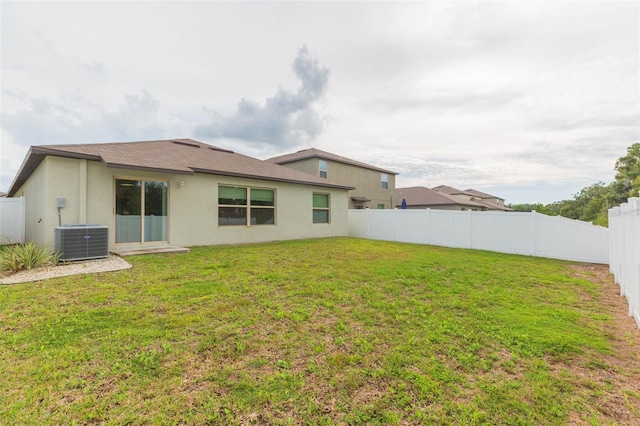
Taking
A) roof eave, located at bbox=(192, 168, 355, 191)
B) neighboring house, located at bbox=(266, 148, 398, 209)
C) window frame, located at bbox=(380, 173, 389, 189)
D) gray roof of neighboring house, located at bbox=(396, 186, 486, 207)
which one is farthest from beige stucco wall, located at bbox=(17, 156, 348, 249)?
gray roof of neighboring house, located at bbox=(396, 186, 486, 207)

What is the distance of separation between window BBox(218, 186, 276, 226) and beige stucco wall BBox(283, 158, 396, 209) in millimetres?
8847

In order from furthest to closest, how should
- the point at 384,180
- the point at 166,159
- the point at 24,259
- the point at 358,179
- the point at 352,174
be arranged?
1. the point at 384,180
2. the point at 358,179
3. the point at 352,174
4. the point at 166,159
5. the point at 24,259

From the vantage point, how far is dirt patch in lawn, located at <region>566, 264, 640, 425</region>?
212 cm

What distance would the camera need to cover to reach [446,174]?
3881cm

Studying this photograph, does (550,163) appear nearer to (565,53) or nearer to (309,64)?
(565,53)

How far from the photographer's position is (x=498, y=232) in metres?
11.1

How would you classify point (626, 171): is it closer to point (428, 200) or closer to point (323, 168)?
point (428, 200)

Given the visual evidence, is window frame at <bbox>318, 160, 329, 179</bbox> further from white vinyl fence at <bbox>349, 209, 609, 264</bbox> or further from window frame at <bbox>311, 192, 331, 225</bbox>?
white vinyl fence at <bbox>349, 209, 609, 264</bbox>

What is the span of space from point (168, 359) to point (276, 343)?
1058mm

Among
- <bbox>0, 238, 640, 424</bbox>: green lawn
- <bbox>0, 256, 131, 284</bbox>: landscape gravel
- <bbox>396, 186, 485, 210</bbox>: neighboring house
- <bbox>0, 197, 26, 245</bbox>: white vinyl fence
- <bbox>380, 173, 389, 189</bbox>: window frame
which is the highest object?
<bbox>380, 173, 389, 189</bbox>: window frame

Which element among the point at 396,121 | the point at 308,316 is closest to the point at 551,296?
the point at 308,316

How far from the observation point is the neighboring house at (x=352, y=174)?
21.1 meters

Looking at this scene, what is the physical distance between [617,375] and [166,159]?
37.4 ft

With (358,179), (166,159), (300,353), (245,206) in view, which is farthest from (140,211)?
(358,179)
